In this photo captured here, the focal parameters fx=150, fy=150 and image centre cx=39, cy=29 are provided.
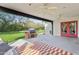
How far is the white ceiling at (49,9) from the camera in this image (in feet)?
13.8

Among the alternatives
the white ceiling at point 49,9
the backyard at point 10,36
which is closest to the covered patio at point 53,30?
the white ceiling at point 49,9

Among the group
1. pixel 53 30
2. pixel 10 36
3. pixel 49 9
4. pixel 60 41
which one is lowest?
pixel 60 41

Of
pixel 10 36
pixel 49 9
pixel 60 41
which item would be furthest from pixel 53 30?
pixel 10 36

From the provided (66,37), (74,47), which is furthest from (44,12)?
(74,47)


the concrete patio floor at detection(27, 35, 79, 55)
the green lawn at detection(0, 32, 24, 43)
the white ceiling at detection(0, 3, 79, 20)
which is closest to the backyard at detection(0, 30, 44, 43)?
the green lawn at detection(0, 32, 24, 43)

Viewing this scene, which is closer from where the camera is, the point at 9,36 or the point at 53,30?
the point at 9,36

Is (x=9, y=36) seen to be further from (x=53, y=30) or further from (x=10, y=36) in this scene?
(x=53, y=30)

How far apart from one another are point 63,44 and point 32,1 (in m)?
1.68

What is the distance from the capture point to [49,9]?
14.6ft

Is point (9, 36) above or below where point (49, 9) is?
below

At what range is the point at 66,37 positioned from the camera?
4836mm

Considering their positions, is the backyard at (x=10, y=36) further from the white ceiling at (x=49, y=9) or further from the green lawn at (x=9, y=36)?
the white ceiling at (x=49, y=9)

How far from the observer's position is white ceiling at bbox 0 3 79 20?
13.8 feet

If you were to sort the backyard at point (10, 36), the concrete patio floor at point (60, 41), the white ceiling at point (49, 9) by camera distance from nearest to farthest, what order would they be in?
the white ceiling at point (49, 9)
the backyard at point (10, 36)
the concrete patio floor at point (60, 41)
